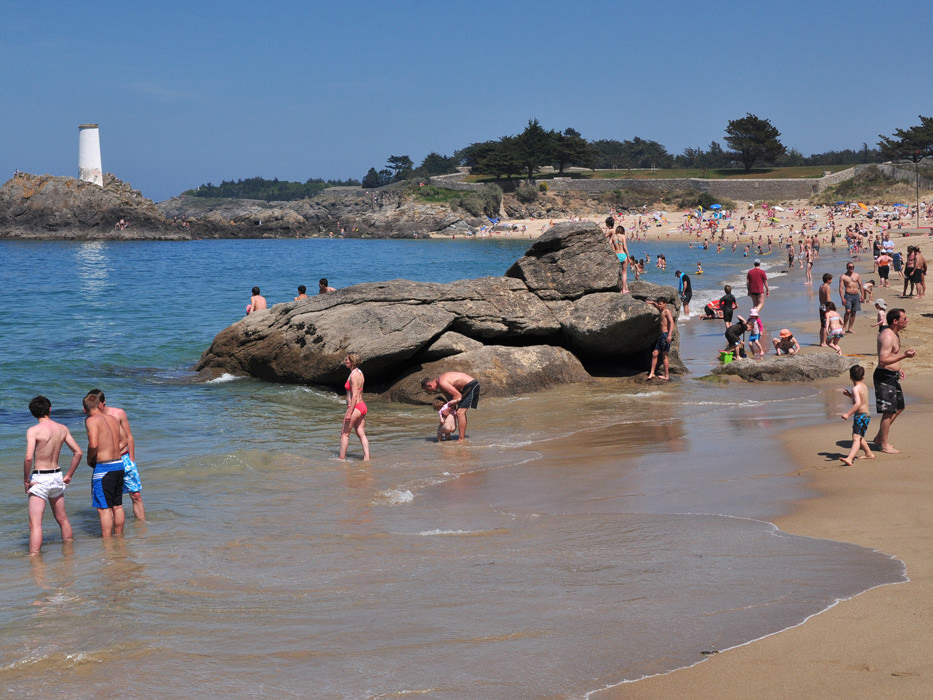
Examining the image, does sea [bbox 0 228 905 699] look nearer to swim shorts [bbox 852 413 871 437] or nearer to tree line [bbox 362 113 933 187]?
swim shorts [bbox 852 413 871 437]

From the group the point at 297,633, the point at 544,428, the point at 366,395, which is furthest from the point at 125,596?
the point at 366,395

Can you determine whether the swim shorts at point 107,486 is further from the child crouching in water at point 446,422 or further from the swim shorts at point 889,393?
the swim shorts at point 889,393

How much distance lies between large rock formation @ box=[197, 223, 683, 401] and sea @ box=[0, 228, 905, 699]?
52cm

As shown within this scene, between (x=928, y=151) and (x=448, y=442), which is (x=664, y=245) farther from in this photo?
(x=448, y=442)

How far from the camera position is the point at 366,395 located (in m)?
14.1

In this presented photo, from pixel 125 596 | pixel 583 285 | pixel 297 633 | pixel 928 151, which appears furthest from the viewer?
pixel 928 151

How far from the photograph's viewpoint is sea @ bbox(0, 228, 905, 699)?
467 centimetres

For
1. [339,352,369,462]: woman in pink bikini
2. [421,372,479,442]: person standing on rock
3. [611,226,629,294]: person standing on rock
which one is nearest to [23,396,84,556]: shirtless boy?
[339,352,369,462]: woman in pink bikini

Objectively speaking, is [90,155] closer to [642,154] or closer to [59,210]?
[59,210]

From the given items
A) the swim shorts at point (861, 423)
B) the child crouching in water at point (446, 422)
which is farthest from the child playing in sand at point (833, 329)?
the child crouching in water at point (446, 422)

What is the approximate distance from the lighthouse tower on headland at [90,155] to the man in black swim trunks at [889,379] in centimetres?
7695

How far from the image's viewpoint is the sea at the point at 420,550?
4.67m

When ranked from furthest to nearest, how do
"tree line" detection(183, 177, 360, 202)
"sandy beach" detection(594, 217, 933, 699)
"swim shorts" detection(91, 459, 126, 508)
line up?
"tree line" detection(183, 177, 360, 202), "swim shorts" detection(91, 459, 126, 508), "sandy beach" detection(594, 217, 933, 699)

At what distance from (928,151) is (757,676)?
267ft
